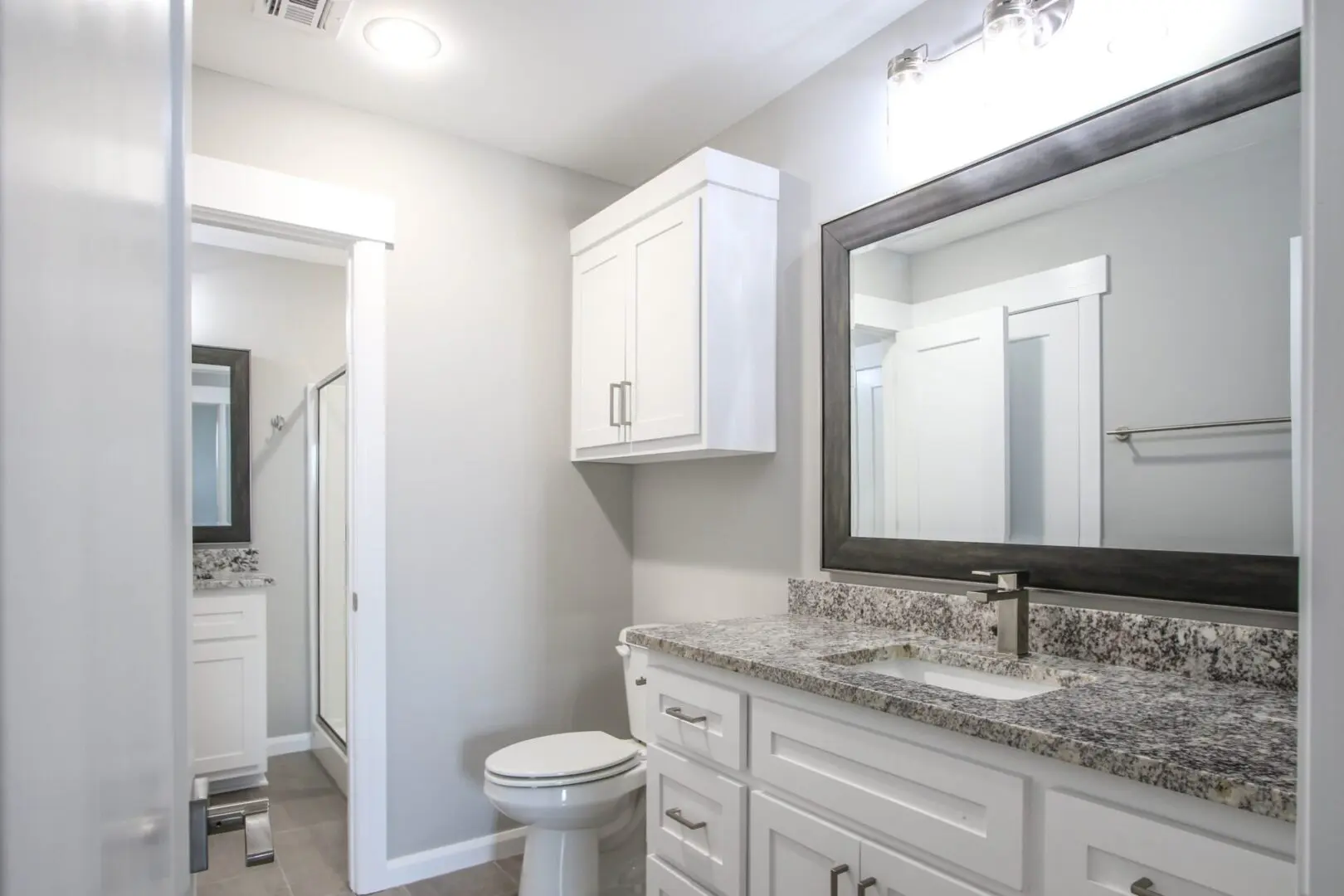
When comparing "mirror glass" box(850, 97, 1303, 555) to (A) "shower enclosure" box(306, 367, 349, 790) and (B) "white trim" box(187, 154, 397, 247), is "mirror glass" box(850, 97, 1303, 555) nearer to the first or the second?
(B) "white trim" box(187, 154, 397, 247)

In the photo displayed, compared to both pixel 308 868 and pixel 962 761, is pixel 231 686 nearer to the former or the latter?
pixel 308 868

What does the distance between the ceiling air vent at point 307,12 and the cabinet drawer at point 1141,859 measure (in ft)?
7.45

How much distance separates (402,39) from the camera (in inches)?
86.0

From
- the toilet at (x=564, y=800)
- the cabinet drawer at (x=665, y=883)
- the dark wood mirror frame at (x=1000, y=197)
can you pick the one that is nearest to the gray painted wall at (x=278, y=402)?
the toilet at (x=564, y=800)

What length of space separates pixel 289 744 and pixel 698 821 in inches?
117

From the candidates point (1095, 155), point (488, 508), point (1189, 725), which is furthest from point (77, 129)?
point (488, 508)

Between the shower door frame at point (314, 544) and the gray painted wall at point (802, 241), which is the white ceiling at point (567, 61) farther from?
the shower door frame at point (314, 544)

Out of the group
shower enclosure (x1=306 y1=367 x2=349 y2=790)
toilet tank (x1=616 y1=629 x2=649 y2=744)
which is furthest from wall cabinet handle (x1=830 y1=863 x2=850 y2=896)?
shower enclosure (x1=306 y1=367 x2=349 y2=790)

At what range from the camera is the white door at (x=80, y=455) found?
19cm

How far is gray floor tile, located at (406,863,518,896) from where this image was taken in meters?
2.48

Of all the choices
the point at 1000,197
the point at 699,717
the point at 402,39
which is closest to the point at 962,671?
the point at 699,717

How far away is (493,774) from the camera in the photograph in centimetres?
224

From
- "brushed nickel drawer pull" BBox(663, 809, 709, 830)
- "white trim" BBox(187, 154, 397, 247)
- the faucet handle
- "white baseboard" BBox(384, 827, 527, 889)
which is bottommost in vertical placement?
"white baseboard" BBox(384, 827, 527, 889)

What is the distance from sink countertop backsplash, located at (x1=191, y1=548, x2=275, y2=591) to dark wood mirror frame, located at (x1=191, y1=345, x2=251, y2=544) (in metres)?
0.08
